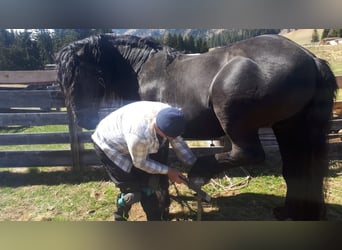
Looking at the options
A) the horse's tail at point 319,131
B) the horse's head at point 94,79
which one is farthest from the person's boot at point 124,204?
the horse's tail at point 319,131

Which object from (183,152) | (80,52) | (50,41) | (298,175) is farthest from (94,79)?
(298,175)

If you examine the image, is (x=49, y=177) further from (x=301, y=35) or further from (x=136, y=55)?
(x=301, y=35)

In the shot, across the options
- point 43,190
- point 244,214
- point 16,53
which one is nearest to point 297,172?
point 244,214

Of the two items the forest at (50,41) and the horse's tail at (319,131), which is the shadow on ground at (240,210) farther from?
the forest at (50,41)

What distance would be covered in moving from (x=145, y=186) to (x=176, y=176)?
15cm

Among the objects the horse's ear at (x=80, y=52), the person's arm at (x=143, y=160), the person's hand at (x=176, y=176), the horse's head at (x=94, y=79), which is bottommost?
the person's hand at (x=176, y=176)

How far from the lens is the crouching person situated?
1219mm

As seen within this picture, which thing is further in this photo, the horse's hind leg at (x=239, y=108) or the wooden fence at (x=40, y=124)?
the wooden fence at (x=40, y=124)

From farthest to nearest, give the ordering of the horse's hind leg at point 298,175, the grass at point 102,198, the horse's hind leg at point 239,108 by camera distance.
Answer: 1. the grass at point 102,198
2. the horse's hind leg at point 298,175
3. the horse's hind leg at point 239,108

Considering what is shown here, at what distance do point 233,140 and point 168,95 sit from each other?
35 cm

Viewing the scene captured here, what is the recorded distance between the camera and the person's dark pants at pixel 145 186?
129cm

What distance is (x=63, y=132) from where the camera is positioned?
1.44m

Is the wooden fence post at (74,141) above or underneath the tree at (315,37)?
underneath

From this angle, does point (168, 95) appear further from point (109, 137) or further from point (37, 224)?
point (37, 224)
